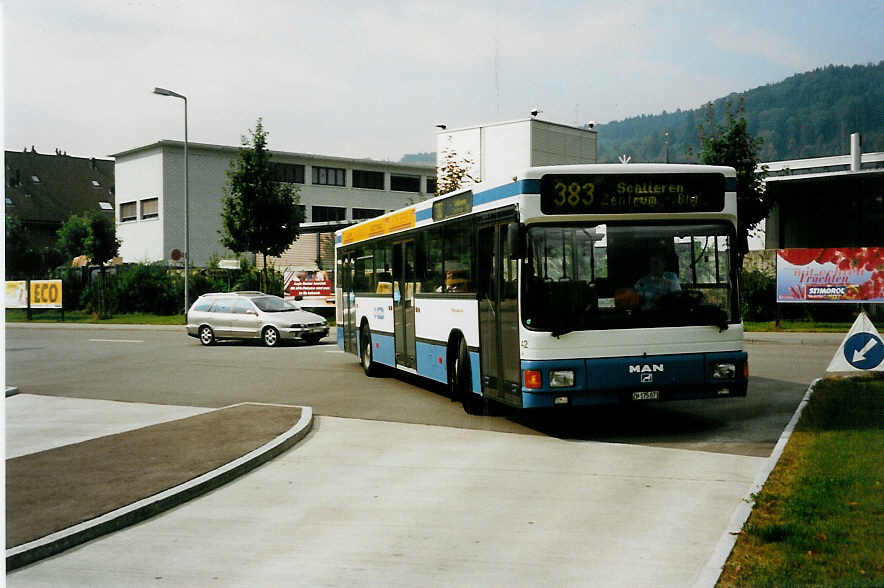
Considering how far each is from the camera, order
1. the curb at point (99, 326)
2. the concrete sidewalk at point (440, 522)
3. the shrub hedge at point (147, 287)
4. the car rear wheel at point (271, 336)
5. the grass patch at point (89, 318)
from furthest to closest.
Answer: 1. the shrub hedge at point (147, 287)
2. the grass patch at point (89, 318)
3. the curb at point (99, 326)
4. the car rear wheel at point (271, 336)
5. the concrete sidewalk at point (440, 522)

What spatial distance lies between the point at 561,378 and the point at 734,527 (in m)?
4.01

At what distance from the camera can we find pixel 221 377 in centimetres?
1891

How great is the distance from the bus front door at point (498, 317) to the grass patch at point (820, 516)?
3067 millimetres

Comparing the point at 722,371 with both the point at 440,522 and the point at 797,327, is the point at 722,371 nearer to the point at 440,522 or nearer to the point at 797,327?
the point at 440,522

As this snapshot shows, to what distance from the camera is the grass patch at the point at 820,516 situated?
5316mm

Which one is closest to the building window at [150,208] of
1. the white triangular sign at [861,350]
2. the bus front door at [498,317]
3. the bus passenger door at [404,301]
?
the bus passenger door at [404,301]

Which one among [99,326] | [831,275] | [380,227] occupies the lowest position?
[99,326]

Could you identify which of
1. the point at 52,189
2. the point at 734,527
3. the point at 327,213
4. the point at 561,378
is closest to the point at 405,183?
the point at 327,213

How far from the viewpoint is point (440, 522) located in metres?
7.11

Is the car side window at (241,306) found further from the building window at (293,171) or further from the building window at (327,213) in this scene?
the building window at (327,213)

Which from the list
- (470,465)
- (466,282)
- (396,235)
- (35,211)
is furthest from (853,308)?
(35,211)

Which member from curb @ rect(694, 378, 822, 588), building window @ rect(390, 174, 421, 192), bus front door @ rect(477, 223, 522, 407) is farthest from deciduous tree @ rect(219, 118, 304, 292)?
building window @ rect(390, 174, 421, 192)

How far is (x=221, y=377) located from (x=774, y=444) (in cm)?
1183

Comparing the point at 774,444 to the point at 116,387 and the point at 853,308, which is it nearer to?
the point at 116,387
